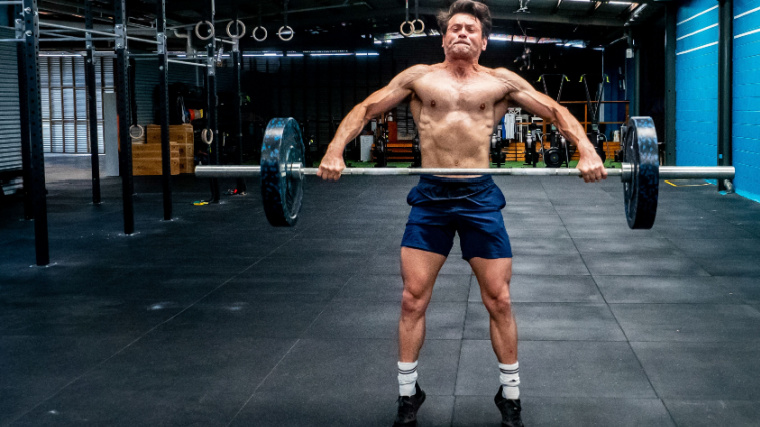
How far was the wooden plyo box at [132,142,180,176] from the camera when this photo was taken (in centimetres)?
1205

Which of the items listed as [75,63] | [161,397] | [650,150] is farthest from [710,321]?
[75,63]

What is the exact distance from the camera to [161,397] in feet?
8.00

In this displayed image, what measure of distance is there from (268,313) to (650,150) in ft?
6.47

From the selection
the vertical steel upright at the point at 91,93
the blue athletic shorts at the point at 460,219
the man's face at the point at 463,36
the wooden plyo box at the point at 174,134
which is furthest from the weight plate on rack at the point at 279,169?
the wooden plyo box at the point at 174,134

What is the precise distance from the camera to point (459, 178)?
2.23 m

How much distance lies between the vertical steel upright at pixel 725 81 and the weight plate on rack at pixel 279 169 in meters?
7.19

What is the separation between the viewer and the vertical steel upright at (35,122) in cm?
454

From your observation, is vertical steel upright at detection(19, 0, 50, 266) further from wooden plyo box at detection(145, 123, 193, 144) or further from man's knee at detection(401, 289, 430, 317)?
wooden plyo box at detection(145, 123, 193, 144)

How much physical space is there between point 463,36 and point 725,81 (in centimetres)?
738

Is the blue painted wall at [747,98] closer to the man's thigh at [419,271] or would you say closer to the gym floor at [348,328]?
the gym floor at [348,328]

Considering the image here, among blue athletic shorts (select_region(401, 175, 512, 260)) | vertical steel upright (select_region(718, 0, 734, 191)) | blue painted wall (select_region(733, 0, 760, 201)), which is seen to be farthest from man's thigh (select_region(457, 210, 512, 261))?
vertical steel upright (select_region(718, 0, 734, 191))

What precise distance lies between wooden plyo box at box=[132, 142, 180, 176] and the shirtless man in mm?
10289

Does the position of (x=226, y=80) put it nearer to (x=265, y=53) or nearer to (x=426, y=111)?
(x=265, y=53)

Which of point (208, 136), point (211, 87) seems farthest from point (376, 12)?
point (208, 136)
